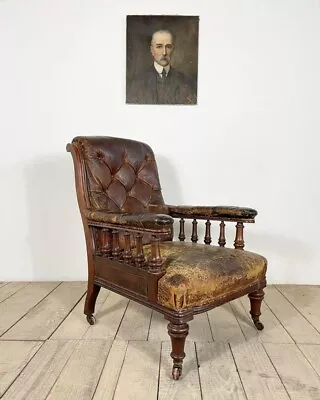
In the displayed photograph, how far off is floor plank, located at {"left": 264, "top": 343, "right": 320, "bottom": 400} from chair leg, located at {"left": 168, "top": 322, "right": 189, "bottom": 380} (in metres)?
0.41

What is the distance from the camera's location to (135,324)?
1.85 m

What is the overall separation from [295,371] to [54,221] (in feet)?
6.10

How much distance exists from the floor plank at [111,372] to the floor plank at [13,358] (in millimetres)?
340

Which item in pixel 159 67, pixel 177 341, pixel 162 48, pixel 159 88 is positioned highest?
pixel 162 48

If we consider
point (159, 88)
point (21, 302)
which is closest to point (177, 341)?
point (21, 302)

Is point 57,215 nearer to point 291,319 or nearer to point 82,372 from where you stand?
point 82,372

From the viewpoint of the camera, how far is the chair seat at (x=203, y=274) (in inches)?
50.9

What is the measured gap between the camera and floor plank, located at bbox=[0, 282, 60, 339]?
1.89m

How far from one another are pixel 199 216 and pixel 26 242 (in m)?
1.44

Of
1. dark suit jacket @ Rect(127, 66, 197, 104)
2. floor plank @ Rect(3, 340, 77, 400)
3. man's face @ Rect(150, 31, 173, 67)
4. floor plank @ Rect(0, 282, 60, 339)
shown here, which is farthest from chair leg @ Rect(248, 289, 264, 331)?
man's face @ Rect(150, 31, 173, 67)

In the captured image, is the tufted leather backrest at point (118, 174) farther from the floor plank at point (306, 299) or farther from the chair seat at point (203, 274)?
the floor plank at point (306, 299)

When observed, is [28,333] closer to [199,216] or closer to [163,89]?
[199,216]

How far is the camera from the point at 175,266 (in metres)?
1.38

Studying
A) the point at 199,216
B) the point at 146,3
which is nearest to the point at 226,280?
the point at 199,216
